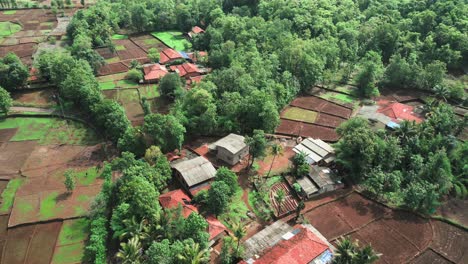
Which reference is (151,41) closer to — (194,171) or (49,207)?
(194,171)

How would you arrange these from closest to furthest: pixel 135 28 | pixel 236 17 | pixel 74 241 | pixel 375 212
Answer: pixel 74 241
pixel 375 212
pixel 236 17
pixel 135 28

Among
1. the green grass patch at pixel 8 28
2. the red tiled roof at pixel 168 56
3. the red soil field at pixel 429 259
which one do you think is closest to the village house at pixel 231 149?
the red soil field at pixel 429 259

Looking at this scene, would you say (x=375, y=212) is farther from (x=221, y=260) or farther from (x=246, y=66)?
(x=246, y=66)

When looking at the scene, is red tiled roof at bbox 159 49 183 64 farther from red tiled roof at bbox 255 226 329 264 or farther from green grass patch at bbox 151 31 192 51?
red tiled roof at bbox 255 226 329 264

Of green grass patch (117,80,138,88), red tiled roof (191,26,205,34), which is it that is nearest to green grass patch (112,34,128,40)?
red tiled roof (191,26,205,34)

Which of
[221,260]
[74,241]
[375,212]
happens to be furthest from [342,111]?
[74,241]

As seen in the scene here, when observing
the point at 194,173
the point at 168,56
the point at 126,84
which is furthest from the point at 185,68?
the point at 194,173

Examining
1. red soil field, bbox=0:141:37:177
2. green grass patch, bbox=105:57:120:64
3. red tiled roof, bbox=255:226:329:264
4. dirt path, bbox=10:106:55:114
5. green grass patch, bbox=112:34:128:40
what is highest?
red tiled roof, bbox=255:226:329:264
